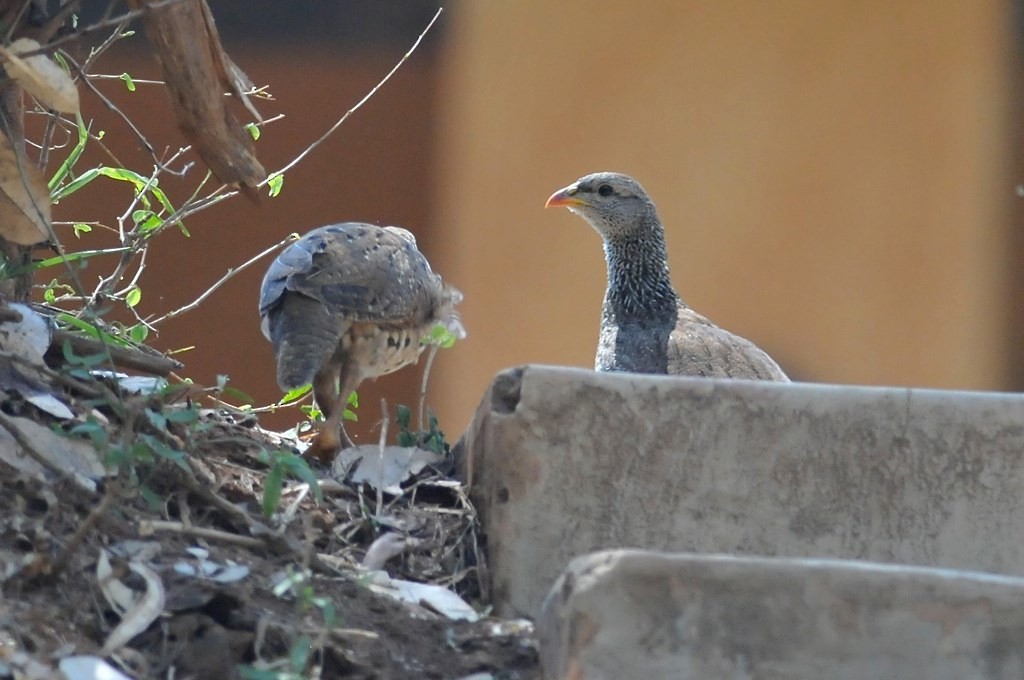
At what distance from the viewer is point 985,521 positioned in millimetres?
3475

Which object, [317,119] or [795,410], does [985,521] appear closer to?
[795,410]

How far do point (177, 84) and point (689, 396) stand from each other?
1.48 meters

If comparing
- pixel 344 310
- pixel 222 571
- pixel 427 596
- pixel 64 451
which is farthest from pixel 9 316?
pixel 344 310

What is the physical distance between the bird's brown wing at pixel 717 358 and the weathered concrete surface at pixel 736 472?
1836 mm

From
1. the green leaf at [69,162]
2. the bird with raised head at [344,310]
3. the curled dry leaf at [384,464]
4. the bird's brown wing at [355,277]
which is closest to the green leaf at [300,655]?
the curled dry leaf at [384,464]

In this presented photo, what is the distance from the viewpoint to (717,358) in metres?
5.48

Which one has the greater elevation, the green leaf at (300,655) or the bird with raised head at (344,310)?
the bird with raised head at (344,310)

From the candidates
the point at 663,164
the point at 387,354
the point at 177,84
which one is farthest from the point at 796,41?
the point at 177,84

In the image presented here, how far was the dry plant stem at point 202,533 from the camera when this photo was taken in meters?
3.21

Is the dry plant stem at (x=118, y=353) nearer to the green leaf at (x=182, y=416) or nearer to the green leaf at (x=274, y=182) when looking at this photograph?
the green leaf at (x=182, y=416)

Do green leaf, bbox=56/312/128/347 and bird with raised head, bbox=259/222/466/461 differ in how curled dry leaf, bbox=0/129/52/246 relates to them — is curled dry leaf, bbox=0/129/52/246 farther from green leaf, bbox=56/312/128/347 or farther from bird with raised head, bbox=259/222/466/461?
bird with raised head, bbox=259/222/466/461

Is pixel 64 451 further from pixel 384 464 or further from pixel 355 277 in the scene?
pixel 355 277

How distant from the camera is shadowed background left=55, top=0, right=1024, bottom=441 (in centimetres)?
812

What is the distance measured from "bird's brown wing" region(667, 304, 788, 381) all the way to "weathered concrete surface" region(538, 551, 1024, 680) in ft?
8.88
